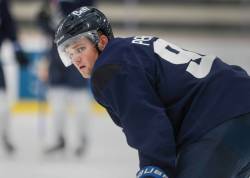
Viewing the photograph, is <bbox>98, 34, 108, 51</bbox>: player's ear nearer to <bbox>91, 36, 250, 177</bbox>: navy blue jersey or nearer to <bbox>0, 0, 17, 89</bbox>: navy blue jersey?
<bbox>91, 36, 250, 177</bbox>: navy blue jersey

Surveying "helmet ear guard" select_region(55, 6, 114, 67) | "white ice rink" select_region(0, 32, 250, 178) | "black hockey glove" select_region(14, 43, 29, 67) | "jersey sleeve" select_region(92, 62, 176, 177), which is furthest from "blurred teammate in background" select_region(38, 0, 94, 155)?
"jersey sleeve" select_region(92, 62, 176, 177)

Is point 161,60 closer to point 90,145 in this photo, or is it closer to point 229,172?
point 229,172

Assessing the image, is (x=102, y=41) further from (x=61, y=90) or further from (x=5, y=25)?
(x=5, y=25)

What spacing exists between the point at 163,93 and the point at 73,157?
327 cm

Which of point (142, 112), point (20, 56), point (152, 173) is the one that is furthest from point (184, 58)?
point (20, 56)

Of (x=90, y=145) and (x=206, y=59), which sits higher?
(x=206, y=59)

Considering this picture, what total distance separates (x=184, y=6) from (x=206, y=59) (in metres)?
7.83

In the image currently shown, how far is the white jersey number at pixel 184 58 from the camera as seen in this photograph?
8.54 feet

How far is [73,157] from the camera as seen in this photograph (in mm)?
5766

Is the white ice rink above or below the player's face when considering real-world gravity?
below

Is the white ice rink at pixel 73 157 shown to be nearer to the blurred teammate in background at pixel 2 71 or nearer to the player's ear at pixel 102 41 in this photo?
the blurred teammate in background at pixel 2 71

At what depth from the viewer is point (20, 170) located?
5.20 m

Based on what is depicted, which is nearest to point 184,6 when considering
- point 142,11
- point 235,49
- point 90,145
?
point 142,11

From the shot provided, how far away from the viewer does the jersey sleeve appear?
247 cm
